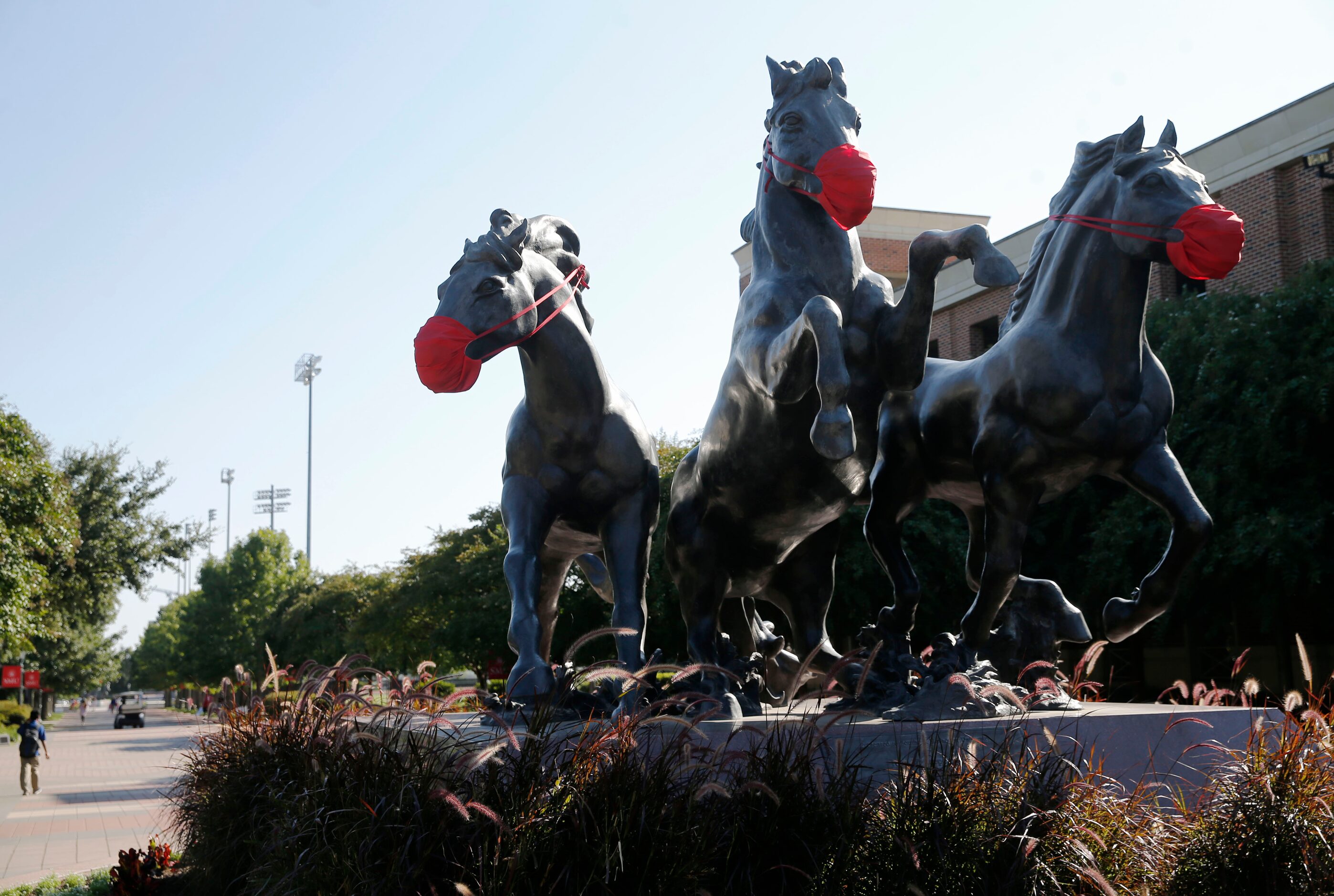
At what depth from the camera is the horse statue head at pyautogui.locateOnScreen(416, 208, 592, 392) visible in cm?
538

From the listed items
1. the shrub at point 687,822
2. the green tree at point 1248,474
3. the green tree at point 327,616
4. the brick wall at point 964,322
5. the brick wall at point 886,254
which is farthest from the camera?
the green tree at point 327,616

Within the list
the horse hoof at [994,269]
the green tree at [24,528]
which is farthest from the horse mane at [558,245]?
the green tree at [24,528]

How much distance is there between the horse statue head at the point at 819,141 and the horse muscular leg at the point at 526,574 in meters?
2.14

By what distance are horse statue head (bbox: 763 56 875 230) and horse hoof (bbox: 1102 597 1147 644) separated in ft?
7.99

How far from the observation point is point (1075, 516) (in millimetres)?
20812

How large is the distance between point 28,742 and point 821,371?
60.6ft

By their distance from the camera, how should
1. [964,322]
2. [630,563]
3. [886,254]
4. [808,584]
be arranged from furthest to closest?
1. [886,254]
2. [964,322]
3. [808,584]
4. [630,563]

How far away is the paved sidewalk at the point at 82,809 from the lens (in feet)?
35.1

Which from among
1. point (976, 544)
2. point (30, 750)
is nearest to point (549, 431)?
point (976, 544)

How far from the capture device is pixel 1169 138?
18.7ft

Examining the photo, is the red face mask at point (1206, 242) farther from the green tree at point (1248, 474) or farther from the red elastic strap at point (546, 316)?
the green tree at point (1248, 474)

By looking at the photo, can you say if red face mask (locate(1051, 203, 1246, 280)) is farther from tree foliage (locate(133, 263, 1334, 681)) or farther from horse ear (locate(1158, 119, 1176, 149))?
tree foliage (locate(133, 263, 1334, 681))

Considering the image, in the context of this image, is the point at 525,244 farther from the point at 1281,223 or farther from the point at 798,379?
the point at 1281,223

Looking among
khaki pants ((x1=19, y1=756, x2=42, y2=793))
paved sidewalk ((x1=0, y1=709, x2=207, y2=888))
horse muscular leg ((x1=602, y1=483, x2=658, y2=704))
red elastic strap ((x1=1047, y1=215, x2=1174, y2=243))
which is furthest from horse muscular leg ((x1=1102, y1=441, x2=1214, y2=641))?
khaki pants ((x1=19, y1=756, x2=42, y2=793))
